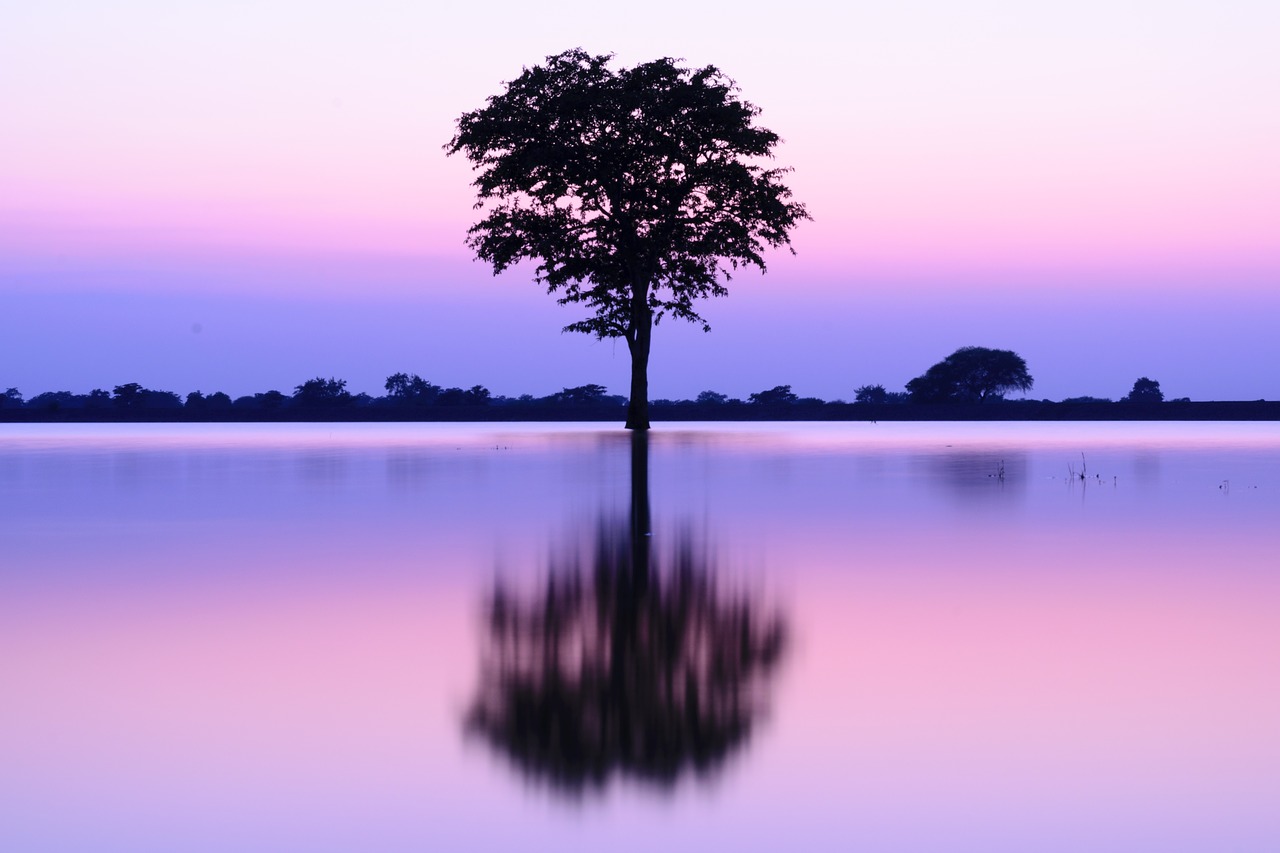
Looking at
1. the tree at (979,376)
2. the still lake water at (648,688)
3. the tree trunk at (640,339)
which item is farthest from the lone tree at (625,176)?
the tree at (979,376)

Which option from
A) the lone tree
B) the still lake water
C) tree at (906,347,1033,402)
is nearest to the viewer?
the still lake water

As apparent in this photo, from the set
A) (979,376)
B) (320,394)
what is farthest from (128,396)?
(979,376)

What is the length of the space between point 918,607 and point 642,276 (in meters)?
53.2

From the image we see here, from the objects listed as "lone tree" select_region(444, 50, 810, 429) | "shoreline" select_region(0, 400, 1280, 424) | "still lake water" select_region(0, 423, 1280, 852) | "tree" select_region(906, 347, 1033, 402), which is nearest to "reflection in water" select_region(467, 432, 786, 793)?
"still lake water" select_region(0, 423, 1280, 852)

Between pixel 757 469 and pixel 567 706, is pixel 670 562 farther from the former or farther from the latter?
pixel 757 469

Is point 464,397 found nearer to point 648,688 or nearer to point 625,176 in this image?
point 625,176

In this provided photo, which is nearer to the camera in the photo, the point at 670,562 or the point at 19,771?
the point at 19,771

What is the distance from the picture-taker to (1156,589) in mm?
11484

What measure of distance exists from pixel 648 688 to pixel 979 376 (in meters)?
190

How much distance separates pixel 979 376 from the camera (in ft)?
628

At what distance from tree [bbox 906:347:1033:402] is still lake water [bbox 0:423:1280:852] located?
176 meters

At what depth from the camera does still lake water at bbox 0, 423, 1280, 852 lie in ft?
16.8

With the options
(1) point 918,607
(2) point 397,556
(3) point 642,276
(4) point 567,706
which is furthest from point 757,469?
(3) point 642,276

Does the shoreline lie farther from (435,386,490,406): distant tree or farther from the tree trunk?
the tree trunk
